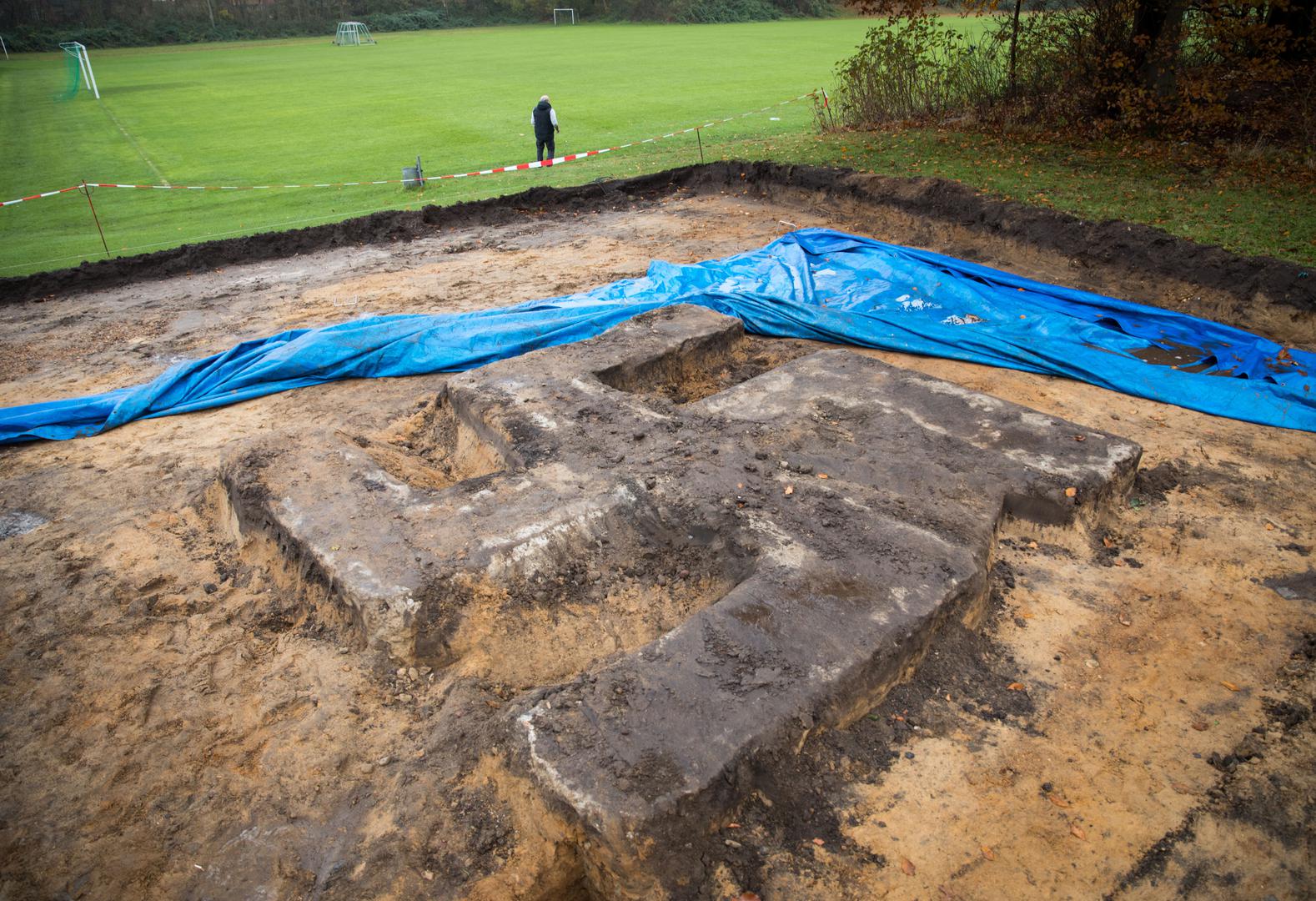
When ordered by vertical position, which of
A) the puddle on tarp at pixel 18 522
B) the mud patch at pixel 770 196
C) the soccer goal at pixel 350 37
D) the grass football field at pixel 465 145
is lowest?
the puddle on tarp at pixel 18 522

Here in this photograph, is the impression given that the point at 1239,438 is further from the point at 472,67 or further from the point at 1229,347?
the point at 472,67

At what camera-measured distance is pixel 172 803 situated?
3627 mm

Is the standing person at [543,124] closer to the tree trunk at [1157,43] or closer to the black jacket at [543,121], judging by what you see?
the black jacket at [543,121]

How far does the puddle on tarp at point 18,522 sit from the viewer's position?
5469 mm

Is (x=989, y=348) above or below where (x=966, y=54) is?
below

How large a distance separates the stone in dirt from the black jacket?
8.85 meters

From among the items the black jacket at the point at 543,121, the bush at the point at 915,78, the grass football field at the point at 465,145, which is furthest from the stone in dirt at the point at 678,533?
the bush at the point at 915,78

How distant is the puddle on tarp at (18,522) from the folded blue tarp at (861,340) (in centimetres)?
112

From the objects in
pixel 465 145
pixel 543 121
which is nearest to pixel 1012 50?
pixel 543 121

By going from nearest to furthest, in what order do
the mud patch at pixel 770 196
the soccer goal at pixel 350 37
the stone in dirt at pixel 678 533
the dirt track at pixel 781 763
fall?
the dirt track at pixel 781 763 < the stone in dirt at pixel 678 533 < the mud patch at pixel 770 196 < the soccer goal at pixel 350 37

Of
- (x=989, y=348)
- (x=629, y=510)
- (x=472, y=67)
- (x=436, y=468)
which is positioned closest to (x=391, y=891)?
(x=629, y=510)

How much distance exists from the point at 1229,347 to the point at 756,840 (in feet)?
20.4

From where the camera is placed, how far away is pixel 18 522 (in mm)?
5570

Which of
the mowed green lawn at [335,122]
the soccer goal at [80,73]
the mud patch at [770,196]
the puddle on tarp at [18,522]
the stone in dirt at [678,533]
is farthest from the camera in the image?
the soccer goal at [80,73]
